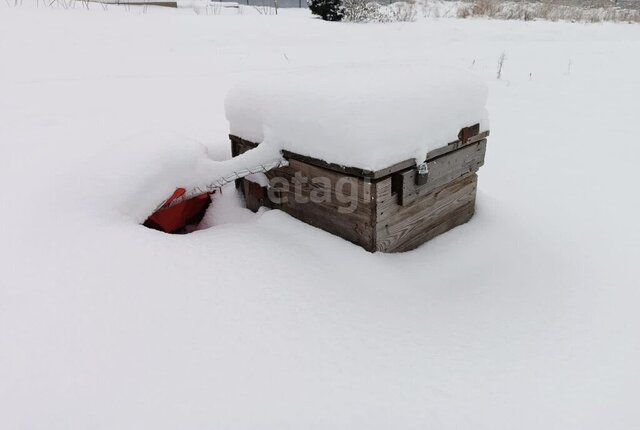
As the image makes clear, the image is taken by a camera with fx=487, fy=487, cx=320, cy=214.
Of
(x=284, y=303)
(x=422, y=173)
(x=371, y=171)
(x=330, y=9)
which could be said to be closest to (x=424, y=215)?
(x=422, y=173)

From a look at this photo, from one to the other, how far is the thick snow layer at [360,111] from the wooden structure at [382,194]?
0.21ft

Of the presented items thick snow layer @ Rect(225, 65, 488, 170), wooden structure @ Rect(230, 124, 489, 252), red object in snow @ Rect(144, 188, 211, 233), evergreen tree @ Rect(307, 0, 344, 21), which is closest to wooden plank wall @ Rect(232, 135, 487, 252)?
wooden structure @ Rect(230, 124, 489, 252)

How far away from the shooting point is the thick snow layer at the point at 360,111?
218 cm

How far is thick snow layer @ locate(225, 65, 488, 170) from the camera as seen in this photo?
218 centimetres

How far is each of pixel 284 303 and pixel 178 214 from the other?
3.43 ft

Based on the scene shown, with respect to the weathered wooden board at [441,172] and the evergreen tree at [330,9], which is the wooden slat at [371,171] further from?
the evergreen tree at [330,9]

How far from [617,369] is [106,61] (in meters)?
5.88

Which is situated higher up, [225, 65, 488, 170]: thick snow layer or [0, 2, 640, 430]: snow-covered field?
[225, 65, 488, 170]: thick snow layer

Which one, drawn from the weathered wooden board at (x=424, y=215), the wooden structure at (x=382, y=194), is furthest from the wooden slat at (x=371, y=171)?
the weathered wooden board at (x=424, y=215)

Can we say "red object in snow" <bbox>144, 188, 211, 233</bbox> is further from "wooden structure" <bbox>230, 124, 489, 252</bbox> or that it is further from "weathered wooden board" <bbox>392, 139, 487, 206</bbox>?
"weathered wooden board" <bbox>392, 139, 487, 206</bbox>

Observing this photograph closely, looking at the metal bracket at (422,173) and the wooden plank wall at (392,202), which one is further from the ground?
the metal bracket at (422,173)

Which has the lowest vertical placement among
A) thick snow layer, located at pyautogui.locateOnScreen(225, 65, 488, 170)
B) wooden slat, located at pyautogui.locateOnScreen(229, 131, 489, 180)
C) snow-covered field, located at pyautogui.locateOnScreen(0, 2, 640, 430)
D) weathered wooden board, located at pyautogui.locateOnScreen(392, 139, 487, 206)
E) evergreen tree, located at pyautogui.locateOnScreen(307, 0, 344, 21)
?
snow-covered field, located at pyautogui.locateOnScreen(0, 2, 640, 430)

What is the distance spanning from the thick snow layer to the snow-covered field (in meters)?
0.43

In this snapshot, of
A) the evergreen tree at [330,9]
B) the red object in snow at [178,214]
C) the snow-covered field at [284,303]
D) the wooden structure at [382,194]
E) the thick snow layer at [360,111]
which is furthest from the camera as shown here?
the evergreen tree at [330,9]
